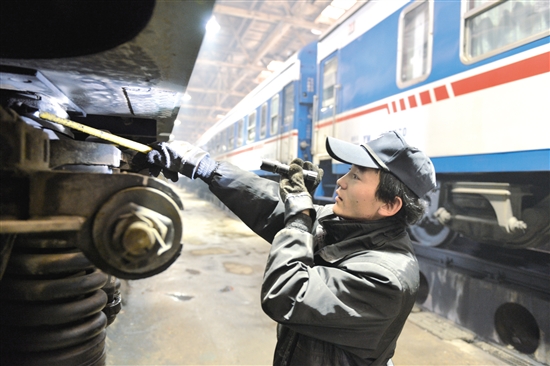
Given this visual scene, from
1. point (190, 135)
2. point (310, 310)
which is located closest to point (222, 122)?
point (310, 310)

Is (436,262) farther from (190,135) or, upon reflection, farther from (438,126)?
(190,135)

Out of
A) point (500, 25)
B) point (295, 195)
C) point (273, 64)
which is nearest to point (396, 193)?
point (295, 195)

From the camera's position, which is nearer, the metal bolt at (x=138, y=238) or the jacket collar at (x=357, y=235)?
the metal bolt at (x=138, y=238)

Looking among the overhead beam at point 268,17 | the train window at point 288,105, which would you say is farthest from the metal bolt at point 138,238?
the overhead beam at point 268,17

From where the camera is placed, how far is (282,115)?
7.77 m

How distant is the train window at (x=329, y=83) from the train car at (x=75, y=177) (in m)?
4.43

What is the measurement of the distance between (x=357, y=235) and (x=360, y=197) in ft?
0.50

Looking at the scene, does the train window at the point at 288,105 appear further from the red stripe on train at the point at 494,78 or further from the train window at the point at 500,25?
the train window at the point at 500,25

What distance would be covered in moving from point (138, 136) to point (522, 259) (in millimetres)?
3410

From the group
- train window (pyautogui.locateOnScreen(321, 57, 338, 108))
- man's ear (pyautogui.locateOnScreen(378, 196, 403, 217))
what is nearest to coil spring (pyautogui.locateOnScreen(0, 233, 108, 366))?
man's ear (pyautogui.locateOnScreen(378, 196, 403, 217))

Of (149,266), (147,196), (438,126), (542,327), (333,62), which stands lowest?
(542,327)

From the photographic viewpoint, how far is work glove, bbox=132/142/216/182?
147 cm

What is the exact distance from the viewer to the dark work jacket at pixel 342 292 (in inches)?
47.1

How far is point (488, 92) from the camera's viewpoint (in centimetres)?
283
